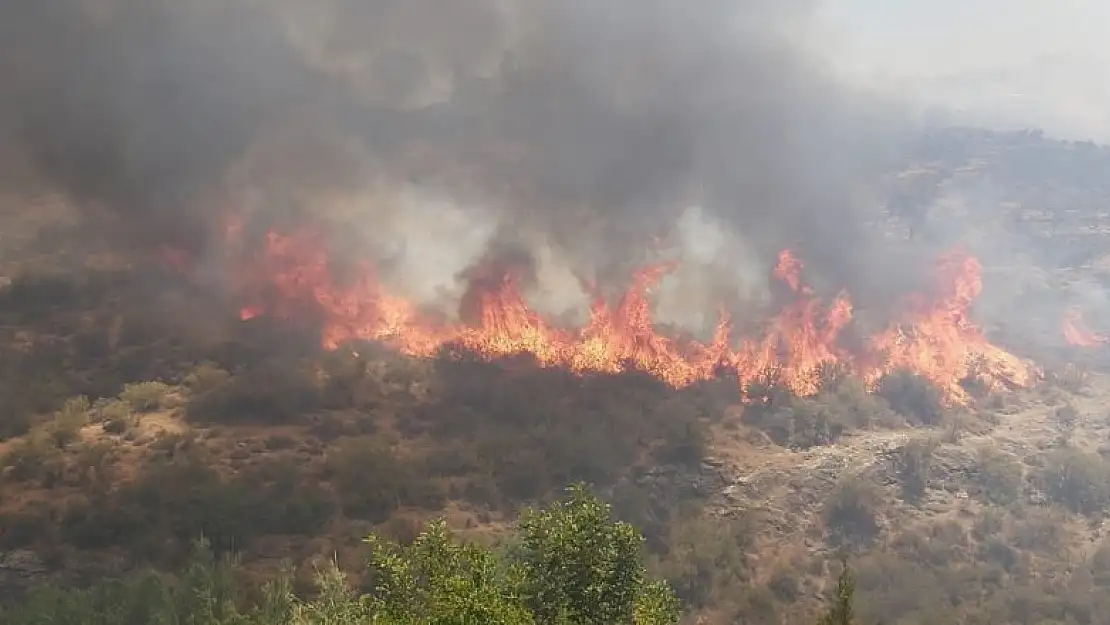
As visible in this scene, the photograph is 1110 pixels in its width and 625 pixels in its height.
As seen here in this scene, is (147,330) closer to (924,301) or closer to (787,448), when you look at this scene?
(787,448)

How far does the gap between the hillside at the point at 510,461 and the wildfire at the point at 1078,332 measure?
1461cm

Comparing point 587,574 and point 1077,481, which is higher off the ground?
point 1077,481

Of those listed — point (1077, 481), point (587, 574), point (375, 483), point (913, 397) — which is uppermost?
point (913, 397)

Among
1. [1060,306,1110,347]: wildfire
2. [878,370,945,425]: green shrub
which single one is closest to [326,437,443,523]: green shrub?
[878,370,945,425]: green shrub

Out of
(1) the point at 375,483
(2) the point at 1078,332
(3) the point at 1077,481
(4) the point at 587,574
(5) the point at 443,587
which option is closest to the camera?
(5) the point at 443,587

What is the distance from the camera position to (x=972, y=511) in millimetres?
65812

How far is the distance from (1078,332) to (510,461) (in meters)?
81.4

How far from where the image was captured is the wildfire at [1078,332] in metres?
103

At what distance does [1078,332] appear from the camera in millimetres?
105625

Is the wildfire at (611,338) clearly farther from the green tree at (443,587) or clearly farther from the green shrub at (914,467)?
the green tree at (443,587)

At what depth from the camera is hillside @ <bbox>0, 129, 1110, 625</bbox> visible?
175 ft

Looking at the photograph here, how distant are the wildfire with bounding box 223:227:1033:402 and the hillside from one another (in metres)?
1.74

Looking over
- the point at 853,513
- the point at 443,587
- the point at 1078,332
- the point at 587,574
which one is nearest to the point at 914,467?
the point at 853,513

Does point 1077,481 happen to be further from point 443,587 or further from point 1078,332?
point 443,587
